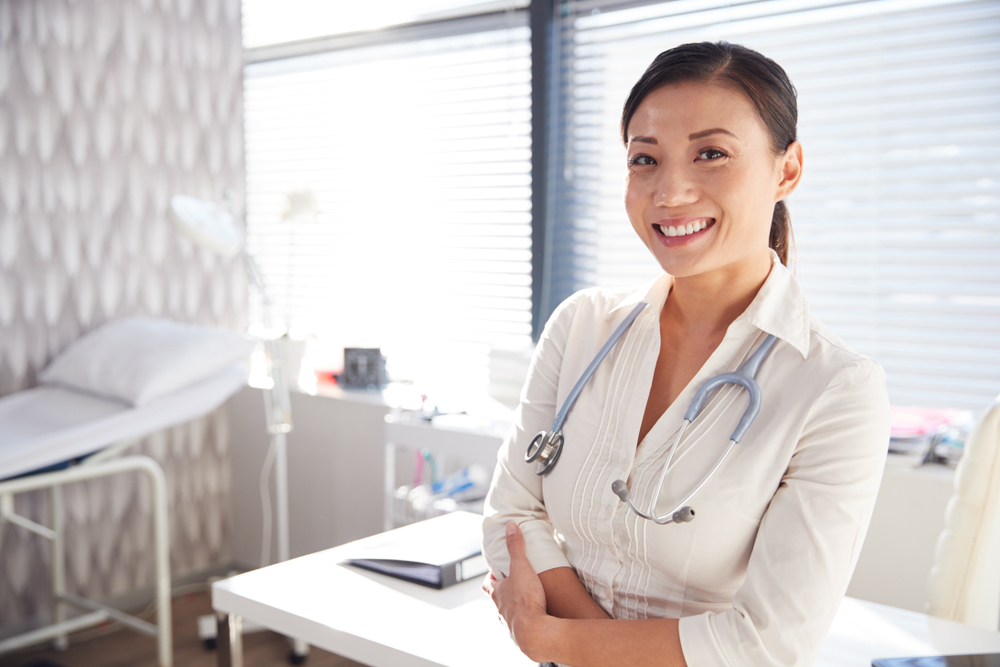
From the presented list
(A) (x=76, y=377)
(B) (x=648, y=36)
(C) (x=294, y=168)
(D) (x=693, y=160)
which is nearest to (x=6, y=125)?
(A) (x=76, y=377)

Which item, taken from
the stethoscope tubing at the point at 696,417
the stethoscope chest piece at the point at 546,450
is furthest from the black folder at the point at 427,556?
the stethoscope tubing at the point at 696,417

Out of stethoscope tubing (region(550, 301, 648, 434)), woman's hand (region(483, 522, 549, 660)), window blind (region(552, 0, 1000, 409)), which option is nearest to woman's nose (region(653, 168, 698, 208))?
stethoscope tubing (region(550, 301, 648, 434))

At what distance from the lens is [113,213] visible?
9.53 feet

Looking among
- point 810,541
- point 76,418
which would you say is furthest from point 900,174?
point 76,418

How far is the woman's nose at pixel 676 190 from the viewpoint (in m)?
1.09

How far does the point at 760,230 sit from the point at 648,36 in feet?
5.23

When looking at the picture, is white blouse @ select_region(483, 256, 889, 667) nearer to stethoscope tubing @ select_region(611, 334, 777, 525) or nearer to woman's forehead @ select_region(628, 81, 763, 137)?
stethoscope tubing @ select_region(611, 334, 777, 525)

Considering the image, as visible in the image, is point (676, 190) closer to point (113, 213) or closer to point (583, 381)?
point (583, 381)

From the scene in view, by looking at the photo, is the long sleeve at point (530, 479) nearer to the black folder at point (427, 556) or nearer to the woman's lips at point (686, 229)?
the black folder at point (427, 556)

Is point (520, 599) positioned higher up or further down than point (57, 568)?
higher up

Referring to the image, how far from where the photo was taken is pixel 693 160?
1.11 metres

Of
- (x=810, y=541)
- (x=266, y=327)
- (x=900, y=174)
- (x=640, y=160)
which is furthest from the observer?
(x=266, y=327)

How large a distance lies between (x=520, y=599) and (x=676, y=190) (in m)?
0.60

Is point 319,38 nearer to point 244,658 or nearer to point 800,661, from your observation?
point 244,658
